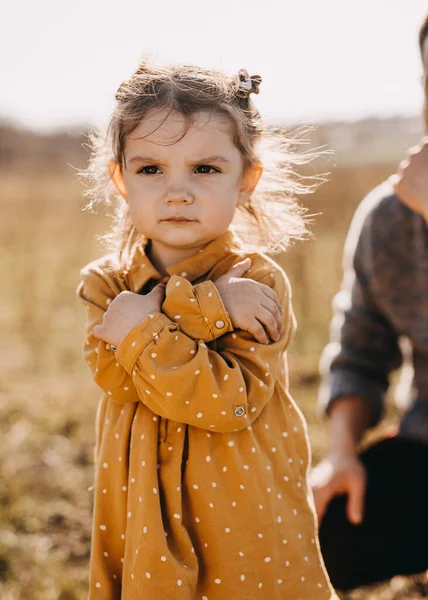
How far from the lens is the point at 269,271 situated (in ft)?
5.73

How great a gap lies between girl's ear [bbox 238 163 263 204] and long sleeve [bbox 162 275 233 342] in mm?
315

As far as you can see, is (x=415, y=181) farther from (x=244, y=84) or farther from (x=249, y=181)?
(x=244, y=84)

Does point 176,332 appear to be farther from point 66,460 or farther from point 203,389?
point 66,460

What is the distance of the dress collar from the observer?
1717 millimetres

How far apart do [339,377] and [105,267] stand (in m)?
1.40

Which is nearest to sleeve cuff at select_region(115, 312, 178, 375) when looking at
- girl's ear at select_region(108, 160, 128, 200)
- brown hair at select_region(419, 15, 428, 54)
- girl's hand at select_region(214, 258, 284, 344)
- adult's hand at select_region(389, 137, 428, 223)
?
girl's hand at select_region(214, 258, 284, 344)

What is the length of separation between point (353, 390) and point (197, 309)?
1426 millimetres

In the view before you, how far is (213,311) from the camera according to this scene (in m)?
1.58

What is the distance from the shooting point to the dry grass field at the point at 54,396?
2.85 meters

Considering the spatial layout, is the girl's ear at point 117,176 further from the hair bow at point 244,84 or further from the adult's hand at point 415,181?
the adult's hand at point 415,181

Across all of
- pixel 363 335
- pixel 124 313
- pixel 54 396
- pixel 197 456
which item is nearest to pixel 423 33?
pixel 363 335

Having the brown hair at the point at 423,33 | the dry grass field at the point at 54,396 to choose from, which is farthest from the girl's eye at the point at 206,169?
the brown hair at the point at 423,33

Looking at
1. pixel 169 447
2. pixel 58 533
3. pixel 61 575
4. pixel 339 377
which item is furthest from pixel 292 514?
pixel 58 533

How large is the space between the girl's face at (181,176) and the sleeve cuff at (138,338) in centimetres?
21
